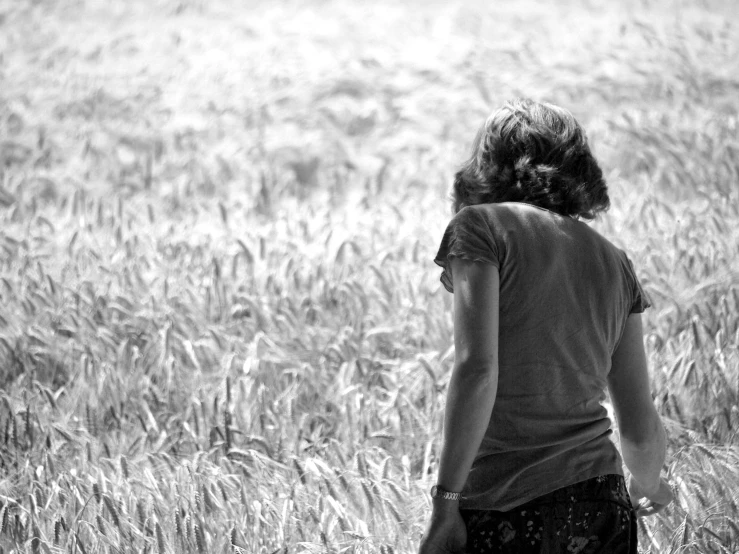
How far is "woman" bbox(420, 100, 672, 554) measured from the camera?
5.49ft

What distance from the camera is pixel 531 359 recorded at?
1.73 metres

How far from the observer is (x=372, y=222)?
5461mm

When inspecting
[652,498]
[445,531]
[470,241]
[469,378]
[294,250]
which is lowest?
[294,250]

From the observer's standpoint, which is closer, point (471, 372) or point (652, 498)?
point (471, 372)

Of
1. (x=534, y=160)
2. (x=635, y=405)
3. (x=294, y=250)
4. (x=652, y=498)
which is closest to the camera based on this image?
(x=534, y=160)

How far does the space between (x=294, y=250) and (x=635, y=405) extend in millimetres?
3275

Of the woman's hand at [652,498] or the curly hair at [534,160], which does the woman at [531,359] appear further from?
the woman's hand at [652,498]

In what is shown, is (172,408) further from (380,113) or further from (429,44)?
(429,44)

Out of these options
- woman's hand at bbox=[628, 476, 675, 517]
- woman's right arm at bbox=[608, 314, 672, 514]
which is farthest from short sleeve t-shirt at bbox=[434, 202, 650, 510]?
woman's hand at bbox=[628, 476, 675, 517]

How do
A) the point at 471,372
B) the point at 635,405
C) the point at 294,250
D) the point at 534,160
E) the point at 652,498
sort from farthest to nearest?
the point at 294,250, the point at 652,498, the point at 635,405, the point at 534,160, the point at 471,372

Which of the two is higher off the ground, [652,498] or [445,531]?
[445,531]

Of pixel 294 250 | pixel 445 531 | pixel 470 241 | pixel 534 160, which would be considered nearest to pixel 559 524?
pixel 445 531

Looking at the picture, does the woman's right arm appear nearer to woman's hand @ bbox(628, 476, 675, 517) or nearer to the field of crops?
woman's hand @ bbox(628, 476, 675, 517)

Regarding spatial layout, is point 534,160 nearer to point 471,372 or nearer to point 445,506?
point 471,372
